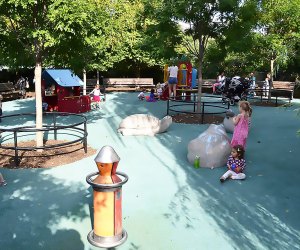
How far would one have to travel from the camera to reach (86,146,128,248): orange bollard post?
405cm

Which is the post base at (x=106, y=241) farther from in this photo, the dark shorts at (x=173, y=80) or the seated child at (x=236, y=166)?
the dark shorts at (x=173, y=80)

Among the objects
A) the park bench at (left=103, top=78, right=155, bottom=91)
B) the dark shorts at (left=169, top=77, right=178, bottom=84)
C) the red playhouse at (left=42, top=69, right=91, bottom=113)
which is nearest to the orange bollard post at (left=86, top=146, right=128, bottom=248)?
the red playhouse at (left=42, top=69, right=91, bottom=113)

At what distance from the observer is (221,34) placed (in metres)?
12.8

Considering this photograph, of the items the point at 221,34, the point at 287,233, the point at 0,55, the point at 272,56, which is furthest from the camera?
the point at 272,56

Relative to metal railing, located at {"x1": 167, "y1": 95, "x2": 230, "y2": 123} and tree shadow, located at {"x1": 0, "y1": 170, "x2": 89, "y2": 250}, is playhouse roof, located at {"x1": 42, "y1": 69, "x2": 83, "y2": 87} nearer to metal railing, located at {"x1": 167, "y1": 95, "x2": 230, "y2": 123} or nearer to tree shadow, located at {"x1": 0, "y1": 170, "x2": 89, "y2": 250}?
metal railing, located at {"x1": 167, "y1": 95, "x2": 230, "y2": 123}

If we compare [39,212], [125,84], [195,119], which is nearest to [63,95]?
[195,119]

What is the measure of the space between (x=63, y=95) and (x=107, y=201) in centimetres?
1021

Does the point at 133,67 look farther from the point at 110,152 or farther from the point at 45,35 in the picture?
the point at 110,152

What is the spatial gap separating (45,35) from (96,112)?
758 centimetres

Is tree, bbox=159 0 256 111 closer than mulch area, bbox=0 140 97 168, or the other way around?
mulch area, bbox=0 140 97 168

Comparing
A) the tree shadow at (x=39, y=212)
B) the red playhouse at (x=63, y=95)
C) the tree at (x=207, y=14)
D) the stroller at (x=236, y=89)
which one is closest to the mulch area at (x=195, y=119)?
the tree at (x=207, y=14)

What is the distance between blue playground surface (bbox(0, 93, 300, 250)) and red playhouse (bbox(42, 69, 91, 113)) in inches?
212

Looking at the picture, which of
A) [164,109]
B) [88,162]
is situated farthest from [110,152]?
[164,109]

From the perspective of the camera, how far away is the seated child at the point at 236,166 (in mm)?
6422
